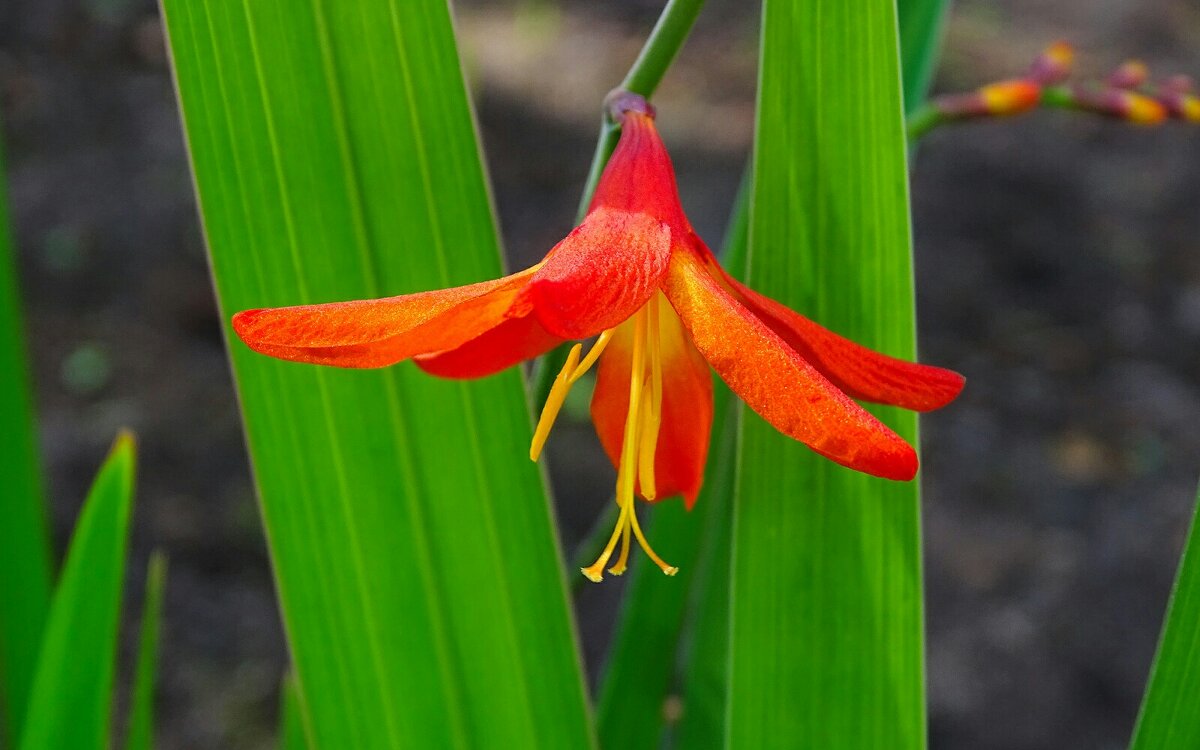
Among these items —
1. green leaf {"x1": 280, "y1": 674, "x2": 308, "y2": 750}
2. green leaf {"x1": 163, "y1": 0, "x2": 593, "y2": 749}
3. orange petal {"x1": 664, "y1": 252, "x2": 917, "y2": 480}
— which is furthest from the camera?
green leaf {"x1": 280, "y1": 674, "x2": 308, "y2": 750}

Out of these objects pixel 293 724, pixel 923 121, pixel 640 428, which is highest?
pixel 923 121

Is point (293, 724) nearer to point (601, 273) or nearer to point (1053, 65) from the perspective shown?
point (601, 273)

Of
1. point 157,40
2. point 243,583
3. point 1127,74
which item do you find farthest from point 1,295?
point 157,40

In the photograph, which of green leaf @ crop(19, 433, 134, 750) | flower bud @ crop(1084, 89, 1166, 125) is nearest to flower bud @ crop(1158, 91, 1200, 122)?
flower bud @ crop(1084, 89, 1166, 125)

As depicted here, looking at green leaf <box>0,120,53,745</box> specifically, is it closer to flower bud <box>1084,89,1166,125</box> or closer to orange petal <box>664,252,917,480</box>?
orange petal <box>664,252,917,480</box>

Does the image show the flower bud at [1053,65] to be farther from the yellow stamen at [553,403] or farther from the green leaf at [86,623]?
the green leaf at [86,623]

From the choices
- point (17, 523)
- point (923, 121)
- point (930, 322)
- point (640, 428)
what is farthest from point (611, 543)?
point (930, 322)
